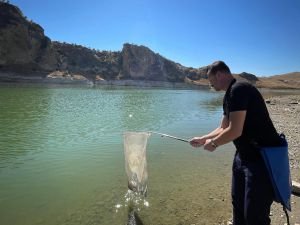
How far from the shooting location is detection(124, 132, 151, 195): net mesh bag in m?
6.55

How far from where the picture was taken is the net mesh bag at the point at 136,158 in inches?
258

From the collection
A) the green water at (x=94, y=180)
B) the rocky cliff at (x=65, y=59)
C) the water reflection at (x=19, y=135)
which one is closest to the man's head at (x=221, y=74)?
the green water at (x=94, y=180)

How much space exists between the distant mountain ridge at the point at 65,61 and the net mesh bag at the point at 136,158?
5140 cm

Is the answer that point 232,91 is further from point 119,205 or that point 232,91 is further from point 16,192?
point 16,192

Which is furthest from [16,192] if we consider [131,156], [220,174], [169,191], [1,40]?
[1,40]

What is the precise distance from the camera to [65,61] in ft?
435

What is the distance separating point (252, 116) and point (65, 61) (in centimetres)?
13506

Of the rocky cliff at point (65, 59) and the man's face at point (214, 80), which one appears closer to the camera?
the man's face at point (214, 80)

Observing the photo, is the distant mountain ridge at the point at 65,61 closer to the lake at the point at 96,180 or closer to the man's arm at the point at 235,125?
the lake at the point at 96,180

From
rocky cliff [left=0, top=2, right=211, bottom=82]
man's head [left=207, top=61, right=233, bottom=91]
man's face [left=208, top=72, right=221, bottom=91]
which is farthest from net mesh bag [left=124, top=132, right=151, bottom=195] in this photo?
rocky cliff [left=0, top=2, right=211, bottom=82]

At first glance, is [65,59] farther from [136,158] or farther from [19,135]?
[136,158]

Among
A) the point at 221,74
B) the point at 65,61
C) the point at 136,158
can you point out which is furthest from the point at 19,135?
the point at 65,61

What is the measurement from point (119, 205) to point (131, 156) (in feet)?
4.07

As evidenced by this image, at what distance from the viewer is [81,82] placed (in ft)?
359
